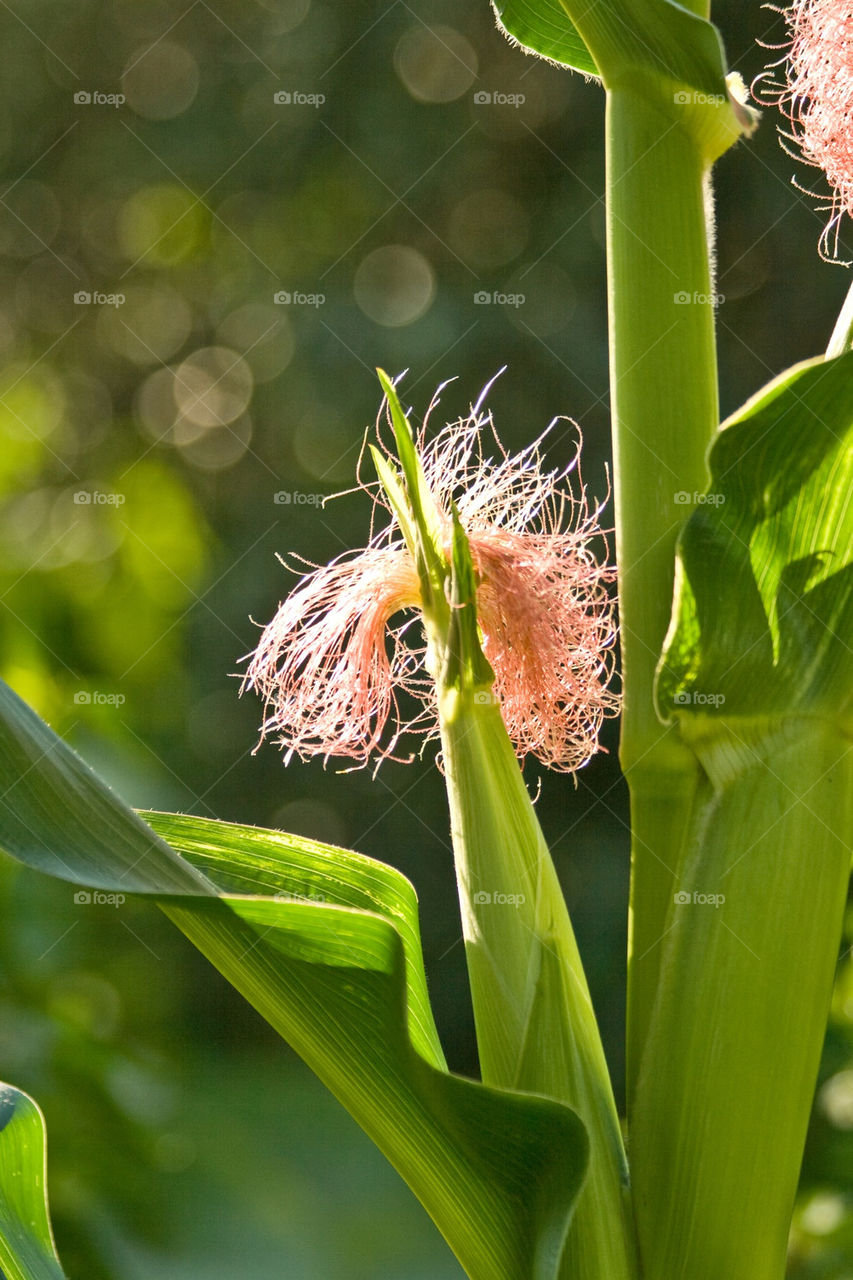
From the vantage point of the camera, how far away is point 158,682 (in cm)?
223

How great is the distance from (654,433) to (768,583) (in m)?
0.09

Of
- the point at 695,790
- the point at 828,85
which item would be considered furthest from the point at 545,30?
the point at 695,790

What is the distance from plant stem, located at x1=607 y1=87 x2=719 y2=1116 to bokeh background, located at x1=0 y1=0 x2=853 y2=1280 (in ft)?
4.13

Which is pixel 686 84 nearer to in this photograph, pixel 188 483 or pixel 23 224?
pixel 188 483

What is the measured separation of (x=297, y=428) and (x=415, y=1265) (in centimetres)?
165

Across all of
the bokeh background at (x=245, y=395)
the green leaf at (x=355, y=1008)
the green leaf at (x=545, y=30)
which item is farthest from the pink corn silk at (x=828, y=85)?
the bokeh background at (x=245, y=395)

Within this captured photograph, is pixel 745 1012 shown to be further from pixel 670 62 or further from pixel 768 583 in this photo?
pixel 670 62

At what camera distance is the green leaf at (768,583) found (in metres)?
0.44

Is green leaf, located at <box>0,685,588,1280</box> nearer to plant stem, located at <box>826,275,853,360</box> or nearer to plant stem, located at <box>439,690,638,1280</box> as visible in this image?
plant stem, located at <box>439,690,638,1280</box>

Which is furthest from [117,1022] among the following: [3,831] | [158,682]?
[3,831]

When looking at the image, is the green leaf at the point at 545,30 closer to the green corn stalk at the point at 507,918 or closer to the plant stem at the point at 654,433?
the plant stem at the point at 654,433

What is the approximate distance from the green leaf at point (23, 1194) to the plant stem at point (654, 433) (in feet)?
0.93

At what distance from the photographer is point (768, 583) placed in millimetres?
Answer: 465

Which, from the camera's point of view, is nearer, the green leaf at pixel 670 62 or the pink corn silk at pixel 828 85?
the green leaf at pixel 670 62
